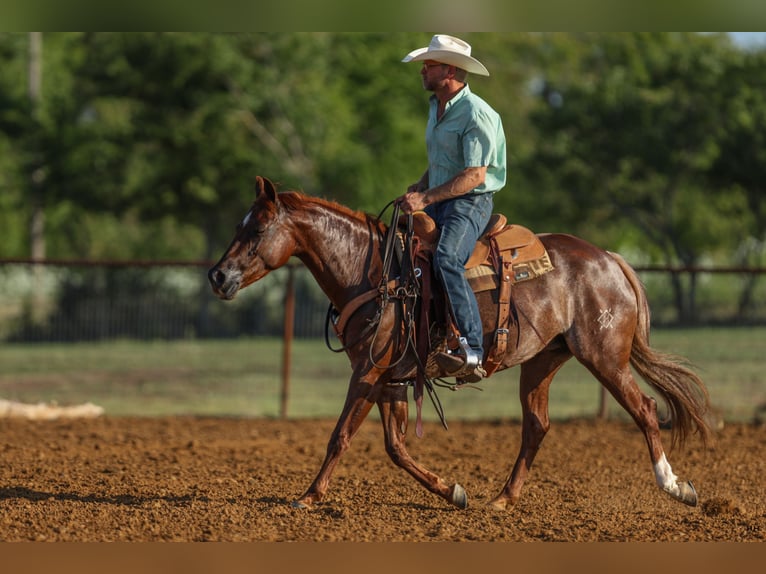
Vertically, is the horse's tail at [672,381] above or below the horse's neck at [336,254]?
below

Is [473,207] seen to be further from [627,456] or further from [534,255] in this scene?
[627,456]

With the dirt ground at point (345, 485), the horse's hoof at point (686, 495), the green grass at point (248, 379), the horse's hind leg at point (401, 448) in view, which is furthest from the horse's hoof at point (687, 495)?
the green grass at point (248, 379)

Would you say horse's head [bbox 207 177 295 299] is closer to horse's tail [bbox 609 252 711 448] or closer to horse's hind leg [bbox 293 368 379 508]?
horse's hind leg [bbox 293 368 379 508]

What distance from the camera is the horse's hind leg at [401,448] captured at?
7.11 meters

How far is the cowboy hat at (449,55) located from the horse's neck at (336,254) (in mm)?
1205

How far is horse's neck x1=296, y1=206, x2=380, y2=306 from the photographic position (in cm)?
710

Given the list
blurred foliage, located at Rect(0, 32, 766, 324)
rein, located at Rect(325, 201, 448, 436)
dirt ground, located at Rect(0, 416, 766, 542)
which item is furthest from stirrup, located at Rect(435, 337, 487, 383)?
blurred foliage, located at Rect(0, 32, 766, 324)

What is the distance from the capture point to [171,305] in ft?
59.1

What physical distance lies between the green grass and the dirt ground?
2.38 m

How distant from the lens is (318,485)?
706 centimetres

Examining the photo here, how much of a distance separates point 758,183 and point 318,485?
23.4 meters

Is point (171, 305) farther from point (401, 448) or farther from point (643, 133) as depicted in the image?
point (643, 133)

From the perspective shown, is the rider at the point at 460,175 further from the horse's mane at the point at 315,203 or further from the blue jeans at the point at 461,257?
the horse's mane at the point at 315,203

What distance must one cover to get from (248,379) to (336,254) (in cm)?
1225
